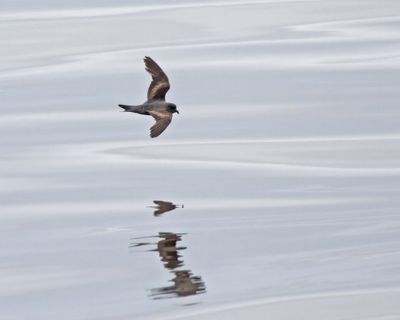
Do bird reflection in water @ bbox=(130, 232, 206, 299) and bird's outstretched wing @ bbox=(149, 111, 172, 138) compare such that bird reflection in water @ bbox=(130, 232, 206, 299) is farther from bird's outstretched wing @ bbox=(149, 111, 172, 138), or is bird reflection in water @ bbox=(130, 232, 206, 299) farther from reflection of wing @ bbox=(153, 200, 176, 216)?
bird's outstretched wing @ bbox=(149, 111, 172, 138)

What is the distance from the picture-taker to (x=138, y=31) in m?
22.0

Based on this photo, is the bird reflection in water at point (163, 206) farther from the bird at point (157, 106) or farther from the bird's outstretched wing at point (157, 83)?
the bird's outstretched wing at point (157, 83)

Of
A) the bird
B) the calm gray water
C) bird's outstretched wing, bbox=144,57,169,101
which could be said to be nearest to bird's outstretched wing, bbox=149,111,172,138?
the bird

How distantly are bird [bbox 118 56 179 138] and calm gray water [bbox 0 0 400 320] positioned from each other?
0.35 m

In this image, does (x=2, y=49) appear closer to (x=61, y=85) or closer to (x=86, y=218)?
(x=61, y=85)

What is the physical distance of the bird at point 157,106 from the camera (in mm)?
14031

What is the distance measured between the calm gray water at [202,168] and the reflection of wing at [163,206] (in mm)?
65

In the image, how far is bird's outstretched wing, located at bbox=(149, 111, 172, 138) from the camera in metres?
13.8

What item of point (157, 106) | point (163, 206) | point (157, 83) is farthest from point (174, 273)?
point (157, 83)

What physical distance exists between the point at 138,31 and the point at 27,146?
722 cm

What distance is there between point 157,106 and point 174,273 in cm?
389

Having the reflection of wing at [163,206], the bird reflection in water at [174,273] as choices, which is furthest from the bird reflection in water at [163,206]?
the bird reflection in water at [174,273]

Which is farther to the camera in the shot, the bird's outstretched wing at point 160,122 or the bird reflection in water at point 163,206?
the bird's outstretched wing at point 160,122

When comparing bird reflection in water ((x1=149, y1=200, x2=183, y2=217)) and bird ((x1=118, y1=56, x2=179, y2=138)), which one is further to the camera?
bird ((x1=118, y1=56, x2=179, y2=138))
